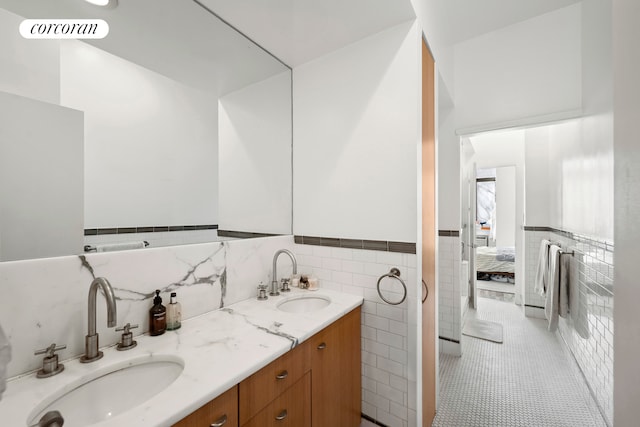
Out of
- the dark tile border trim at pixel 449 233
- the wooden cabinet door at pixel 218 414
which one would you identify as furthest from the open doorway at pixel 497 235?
the wooden cabinet door at pixel 218 414

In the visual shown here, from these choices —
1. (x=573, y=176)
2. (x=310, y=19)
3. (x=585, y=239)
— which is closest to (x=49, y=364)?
(x=310, y=19)

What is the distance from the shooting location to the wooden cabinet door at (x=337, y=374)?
1323 millimetres

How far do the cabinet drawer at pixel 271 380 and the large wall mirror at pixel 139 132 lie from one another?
806 mm

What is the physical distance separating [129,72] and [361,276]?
1.67m

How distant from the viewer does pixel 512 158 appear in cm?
444

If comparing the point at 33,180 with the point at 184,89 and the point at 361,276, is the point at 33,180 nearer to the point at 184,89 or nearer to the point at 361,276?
the point at 184,89

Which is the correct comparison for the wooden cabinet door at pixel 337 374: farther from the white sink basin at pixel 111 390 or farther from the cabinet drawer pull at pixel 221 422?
the white sink basin at pixel 111 390

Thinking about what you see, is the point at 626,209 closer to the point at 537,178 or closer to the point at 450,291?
the point at 450,291

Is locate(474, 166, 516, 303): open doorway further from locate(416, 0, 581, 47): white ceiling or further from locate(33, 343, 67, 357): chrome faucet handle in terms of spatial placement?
locate(33, 343, 67, 357): chrome faucet handle

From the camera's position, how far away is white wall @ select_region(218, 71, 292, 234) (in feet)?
5.82

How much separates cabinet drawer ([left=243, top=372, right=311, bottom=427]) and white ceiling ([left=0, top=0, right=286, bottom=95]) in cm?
168

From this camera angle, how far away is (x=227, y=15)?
1.57 metres

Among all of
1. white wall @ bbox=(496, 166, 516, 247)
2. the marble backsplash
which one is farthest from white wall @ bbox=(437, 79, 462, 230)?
white wall @ bbox=(496, 166, 516, 247)

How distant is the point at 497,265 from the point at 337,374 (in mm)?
4956
